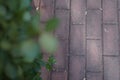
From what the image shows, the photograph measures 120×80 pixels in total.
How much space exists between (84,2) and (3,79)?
6.08 feet

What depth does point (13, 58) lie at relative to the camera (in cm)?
71

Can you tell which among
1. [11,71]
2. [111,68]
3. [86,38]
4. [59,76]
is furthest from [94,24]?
[11,71]

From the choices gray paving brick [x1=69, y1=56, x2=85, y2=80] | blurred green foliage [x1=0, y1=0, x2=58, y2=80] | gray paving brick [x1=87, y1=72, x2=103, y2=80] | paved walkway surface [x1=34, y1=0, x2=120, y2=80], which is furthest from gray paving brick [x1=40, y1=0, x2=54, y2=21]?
blurred green foliage [x1=0, y1=0, x2=58, y2=80]

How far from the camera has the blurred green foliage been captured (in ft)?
2.15

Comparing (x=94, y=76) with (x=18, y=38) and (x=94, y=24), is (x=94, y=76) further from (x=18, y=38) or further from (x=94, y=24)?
(x=18, y=38)

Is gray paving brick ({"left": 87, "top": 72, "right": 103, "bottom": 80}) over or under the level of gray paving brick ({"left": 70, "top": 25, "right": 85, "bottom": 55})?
under

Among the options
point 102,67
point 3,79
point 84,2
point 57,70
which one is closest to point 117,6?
point 84,2

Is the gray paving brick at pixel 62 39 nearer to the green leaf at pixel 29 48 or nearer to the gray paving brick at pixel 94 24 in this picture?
the gray paving brick at pixel 94 24

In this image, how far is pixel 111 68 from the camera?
2.29 m

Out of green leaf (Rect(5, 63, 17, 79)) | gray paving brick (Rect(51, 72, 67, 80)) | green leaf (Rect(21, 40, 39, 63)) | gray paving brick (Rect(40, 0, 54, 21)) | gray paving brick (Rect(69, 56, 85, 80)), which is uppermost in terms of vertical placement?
gray paving brick (Rect(40, 0, 54, 21))

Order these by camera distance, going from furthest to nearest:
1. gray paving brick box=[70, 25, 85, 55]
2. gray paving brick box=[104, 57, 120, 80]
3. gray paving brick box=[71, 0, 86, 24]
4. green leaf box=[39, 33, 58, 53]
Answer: gray paving brick box=[71, 0, 86, 24] → gray paving brick box=[70, 25, 85, 55] → gray paving brick box=[104, 57, 120, 80] → green leaf box=[39, 33, 58, 53]

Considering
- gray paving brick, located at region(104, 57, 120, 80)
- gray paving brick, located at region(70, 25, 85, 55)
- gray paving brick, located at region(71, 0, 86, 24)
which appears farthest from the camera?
gray paving brick, located at region(71, 0, 86, 24)

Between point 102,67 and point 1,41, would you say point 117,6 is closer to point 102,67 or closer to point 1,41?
point 102,67

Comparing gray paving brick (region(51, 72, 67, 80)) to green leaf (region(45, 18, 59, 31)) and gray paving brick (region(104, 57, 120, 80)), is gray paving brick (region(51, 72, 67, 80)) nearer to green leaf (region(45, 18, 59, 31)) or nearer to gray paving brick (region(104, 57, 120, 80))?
gray paving brick (region(104, 57, 120, 80))
